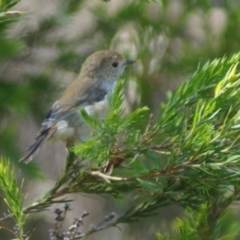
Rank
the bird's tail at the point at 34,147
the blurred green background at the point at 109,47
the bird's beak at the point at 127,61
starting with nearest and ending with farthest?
the bird's tail at the point at 34,147 < the blurred green background at the point at 109,47 < the bird's beak at the point at 127,61

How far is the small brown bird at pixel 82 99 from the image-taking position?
138 inches

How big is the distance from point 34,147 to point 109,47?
4.04ft

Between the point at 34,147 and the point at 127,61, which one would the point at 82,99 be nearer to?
the point at 127,61

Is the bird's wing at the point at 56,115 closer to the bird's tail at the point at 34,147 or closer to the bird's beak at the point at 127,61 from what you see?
the bird's tail at the point at 34,147

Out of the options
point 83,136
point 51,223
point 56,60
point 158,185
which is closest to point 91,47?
point 56,60

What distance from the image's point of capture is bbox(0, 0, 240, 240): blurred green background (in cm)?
349

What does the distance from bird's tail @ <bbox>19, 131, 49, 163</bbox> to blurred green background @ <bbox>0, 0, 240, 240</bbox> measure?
0.09m

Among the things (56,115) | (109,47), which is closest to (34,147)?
(56,115)

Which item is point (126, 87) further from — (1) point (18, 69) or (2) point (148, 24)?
(1) point (18, 69)

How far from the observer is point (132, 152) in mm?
1812

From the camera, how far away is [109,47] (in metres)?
4.26

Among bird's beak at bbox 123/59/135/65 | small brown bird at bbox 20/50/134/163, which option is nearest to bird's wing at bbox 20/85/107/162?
small brown bird at bbox 20/50/134/163

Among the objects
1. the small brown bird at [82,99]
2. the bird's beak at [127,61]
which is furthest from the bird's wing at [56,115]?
the bird's beak at [127,61]

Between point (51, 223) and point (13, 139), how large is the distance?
2.06m
